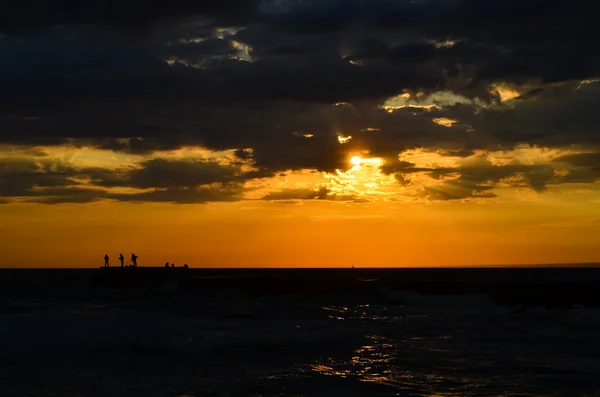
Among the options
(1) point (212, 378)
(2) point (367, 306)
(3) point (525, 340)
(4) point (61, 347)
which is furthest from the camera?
(2) point (367, 306)

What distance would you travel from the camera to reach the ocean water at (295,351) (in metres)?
24.2

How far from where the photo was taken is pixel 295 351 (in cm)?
3294

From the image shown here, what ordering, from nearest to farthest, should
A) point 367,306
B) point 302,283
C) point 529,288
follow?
point 367,306 < point 529,288 < point 302,283

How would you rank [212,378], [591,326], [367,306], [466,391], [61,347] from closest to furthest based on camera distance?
[466,391] < [212,378] < [61,347] < [591,326] < [367,306]

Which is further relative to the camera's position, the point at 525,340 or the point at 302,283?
the point at 302,283

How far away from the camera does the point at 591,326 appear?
4512 cm

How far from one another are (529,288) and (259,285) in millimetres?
33749

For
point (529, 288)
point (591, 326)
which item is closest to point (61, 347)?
point (591, 326)

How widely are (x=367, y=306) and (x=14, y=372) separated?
1562 inches

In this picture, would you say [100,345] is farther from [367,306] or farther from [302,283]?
[302,283]

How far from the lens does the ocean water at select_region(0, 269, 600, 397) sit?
79.5 ft

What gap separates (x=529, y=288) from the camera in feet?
230

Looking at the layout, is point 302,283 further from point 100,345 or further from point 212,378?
point 212,378

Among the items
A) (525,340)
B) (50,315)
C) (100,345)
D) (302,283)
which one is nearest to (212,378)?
(100,345)
